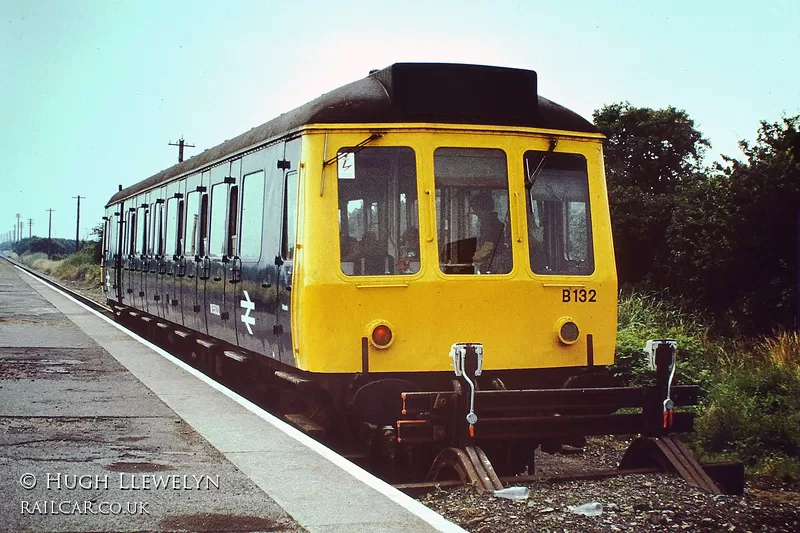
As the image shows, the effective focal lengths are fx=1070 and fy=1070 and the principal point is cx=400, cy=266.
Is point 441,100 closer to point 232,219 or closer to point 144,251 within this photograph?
point 232,219

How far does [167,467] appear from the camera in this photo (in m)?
6.89

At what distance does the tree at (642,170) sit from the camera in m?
41.2

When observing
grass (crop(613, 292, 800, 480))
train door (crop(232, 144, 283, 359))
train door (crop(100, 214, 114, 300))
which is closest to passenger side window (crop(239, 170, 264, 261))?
→ train door (crop(232, 144, 283, 359))

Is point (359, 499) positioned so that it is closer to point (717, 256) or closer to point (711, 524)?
point (711, 524)

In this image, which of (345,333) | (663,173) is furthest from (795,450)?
(663,173)

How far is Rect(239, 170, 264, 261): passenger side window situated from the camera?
9398 mm

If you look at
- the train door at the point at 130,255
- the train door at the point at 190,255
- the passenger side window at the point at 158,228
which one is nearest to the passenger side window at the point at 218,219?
the train door at the point at 190,255

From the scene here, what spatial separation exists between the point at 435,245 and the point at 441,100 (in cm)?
112

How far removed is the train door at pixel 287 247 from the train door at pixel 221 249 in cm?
190

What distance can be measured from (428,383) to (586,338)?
4.28 ft

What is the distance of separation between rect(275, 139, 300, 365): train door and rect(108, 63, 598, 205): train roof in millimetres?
261

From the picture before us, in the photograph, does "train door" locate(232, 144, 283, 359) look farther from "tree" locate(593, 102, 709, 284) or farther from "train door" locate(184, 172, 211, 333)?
"tree" locate(593, 102, 709, 284)

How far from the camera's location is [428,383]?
8.05 metres

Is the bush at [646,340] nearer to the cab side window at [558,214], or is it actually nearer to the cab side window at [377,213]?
the cab side window at [558,214]
